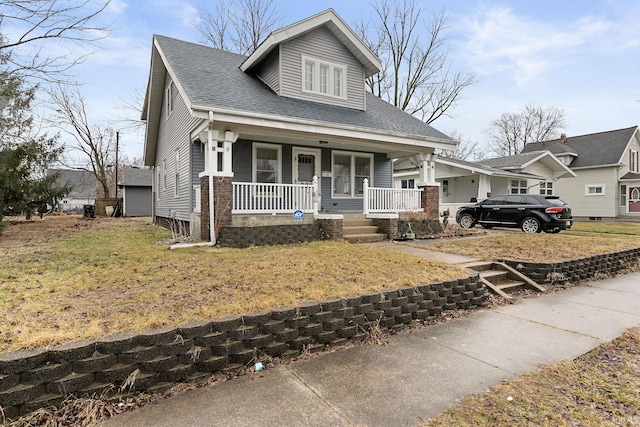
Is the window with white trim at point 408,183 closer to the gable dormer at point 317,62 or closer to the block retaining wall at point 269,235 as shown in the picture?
the gable dormer at point 317,62

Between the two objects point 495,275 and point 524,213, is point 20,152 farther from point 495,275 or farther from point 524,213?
point 524,213

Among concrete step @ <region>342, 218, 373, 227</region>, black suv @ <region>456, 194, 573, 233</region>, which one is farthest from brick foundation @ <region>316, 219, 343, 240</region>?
black suv @ <region>456, 194, 573, 233</region>

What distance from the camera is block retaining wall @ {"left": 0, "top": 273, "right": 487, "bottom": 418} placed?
2320 millimetres

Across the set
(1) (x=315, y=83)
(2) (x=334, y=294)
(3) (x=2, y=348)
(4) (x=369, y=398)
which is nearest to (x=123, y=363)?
(3) (x=2, y=348)

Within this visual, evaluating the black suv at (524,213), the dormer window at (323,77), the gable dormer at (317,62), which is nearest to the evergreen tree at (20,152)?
the gable dormer at (317,62)

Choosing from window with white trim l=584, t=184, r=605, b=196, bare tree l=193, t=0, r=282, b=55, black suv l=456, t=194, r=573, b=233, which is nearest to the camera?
black suv l=456, t=194, r=573, b=233

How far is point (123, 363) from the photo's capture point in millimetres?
2605

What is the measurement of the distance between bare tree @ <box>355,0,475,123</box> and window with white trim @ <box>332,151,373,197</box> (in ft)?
48.7

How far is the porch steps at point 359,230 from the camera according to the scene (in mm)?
9867

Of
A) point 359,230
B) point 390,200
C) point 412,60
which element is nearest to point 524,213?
point 390,200

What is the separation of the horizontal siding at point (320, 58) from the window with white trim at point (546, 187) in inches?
686

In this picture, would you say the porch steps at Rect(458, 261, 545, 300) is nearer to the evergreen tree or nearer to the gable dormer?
the gable dormer

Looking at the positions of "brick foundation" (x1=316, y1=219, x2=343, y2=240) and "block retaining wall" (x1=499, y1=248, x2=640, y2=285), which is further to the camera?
"brick foundation" (x1=316, y1=219, x2=343, y2=240)

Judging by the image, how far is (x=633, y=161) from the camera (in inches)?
1053
